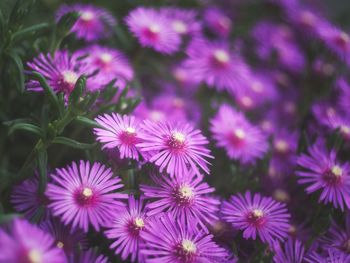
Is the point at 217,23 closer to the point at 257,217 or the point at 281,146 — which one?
the point at 281,146

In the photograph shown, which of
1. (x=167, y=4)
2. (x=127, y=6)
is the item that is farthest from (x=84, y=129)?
(x=167, y=4)

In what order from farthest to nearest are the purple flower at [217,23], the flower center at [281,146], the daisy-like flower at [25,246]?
the purple flower at [217,23] → the flower center at [281,146] → the daisy-like flower at [25,246]

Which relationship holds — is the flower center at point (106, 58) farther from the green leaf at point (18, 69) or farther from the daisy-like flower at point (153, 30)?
the green leaf at point (18, 69)

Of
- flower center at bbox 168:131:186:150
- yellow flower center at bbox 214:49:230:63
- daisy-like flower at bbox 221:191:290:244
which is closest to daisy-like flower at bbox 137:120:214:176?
flower center at bbox 168:131:186:150

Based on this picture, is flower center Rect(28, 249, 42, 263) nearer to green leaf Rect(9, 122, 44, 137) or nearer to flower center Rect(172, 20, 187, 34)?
green leaf Rect(9, 122, 44, 137)

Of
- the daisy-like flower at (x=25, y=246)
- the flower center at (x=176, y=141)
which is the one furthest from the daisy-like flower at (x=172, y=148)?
the daisy-like flower at (x=25, y=246)

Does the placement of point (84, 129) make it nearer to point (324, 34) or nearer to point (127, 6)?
point (127, 6)
